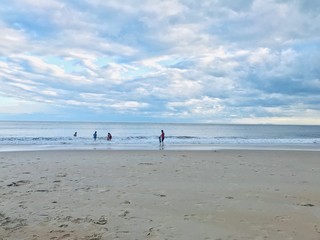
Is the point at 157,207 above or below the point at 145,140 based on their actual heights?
below

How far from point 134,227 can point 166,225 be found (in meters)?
0.58

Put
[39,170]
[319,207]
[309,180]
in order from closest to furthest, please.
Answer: [319,207], [309,180], [39,170]

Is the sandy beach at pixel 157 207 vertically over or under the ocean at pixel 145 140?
under

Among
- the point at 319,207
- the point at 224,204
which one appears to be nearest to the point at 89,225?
the point at 224,204

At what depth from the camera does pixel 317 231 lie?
5250 mm

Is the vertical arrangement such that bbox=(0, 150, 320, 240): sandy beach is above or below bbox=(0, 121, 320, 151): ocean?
below

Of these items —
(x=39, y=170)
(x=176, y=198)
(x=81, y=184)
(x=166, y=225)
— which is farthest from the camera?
(x=39, y=170)

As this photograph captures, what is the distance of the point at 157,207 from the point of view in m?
6.62

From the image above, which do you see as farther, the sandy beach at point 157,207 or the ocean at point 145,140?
the ocean at point 145,140

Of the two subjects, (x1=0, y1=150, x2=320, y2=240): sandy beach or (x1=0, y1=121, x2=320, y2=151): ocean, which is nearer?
(x1=0, y1=150, x2=320, y2=240): sandy beach

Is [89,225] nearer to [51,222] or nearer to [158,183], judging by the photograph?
[51,222]

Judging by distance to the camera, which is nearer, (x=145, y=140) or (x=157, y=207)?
(x=157, y=207)

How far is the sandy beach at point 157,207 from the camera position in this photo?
16.7 ft

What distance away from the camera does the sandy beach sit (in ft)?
16.7
